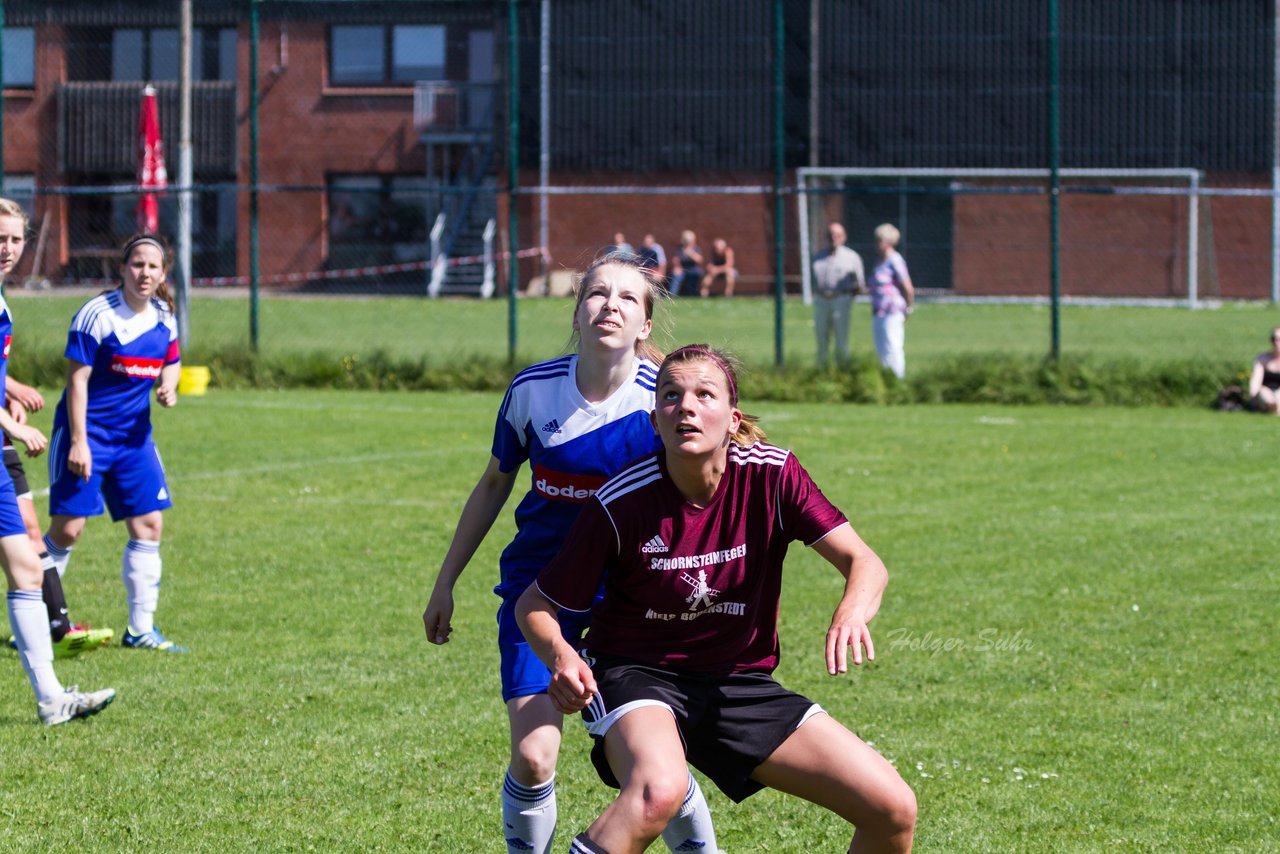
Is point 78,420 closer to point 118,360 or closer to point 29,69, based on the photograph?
point 118,360

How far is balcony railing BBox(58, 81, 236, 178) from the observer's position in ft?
121

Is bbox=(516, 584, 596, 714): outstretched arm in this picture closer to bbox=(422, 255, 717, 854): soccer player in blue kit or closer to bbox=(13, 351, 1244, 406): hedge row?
bbox=(422, 255, 717, 854): soccer player in blue kit

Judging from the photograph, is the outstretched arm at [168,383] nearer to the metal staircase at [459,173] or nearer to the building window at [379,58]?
the metal staircase at [459,173]

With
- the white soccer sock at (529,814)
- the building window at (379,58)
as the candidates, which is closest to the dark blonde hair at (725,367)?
the white soccer sock at (529,814)

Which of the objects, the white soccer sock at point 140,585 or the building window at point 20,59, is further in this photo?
the building window at point 20,59

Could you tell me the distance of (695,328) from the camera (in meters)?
26.8

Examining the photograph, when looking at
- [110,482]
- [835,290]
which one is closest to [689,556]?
[110,482]

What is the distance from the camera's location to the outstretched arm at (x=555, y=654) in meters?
3.74

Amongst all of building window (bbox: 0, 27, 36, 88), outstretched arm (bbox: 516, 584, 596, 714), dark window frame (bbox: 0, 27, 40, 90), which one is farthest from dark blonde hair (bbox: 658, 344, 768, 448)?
building window (bbox: 0, 27, 36, 88)

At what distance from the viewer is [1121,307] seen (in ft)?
99.5

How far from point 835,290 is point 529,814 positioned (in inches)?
593

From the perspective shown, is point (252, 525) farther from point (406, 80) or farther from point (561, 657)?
point (406, 80)

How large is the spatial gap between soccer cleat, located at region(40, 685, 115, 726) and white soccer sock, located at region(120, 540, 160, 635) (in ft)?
3.95

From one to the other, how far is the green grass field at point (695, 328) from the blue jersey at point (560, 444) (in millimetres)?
14366
